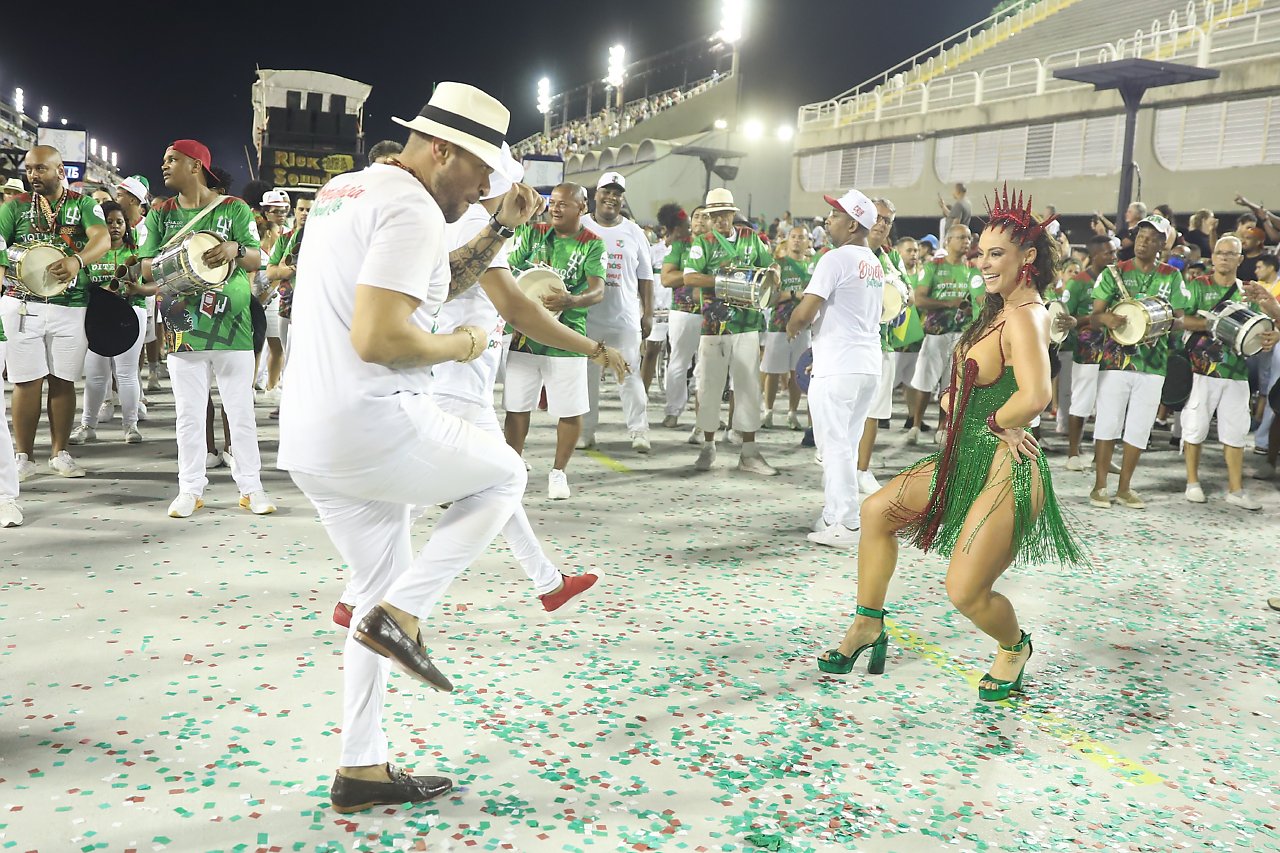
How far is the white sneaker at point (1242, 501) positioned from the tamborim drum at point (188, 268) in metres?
7.95

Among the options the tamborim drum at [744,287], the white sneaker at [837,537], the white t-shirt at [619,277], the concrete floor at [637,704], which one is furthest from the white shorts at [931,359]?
the white sneaker at [837,537]

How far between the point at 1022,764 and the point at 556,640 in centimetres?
200

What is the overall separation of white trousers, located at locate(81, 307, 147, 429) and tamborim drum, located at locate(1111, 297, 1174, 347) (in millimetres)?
8162

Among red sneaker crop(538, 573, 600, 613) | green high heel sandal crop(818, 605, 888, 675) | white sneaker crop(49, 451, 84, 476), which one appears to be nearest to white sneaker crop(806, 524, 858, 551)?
green high heel sandal crop(818, 605, 888, 675)

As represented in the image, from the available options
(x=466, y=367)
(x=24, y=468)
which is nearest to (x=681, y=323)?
(x=466, y=367)

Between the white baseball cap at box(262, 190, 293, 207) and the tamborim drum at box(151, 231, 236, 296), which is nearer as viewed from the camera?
the tamborim drum at box(151, 231, 236, 296)

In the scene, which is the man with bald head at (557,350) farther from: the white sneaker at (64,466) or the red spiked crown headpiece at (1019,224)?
the red spiked crown headpiece at (1019,224)

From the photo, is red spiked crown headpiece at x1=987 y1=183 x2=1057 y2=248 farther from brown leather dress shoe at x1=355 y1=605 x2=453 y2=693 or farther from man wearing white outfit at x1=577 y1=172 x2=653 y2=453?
man wearing white outfit at x1=577 y1=172 x2=653 y2=453

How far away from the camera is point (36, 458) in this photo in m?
8.40

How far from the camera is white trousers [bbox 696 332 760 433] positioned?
8.92 m

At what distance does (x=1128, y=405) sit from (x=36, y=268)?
8.31 m

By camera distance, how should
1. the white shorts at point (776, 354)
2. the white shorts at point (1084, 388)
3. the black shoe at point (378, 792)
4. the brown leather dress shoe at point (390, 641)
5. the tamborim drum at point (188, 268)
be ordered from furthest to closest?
the white shorts at point (776, 354), the white shorts at point (1084, 388), the tamborim drum at point (188, 268), the black shoe at point (378, 792), the brown leather dress shoe at point (390, 641)

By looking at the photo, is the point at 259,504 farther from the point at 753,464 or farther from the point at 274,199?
the point at 274,199

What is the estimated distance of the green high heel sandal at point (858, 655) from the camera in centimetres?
437
